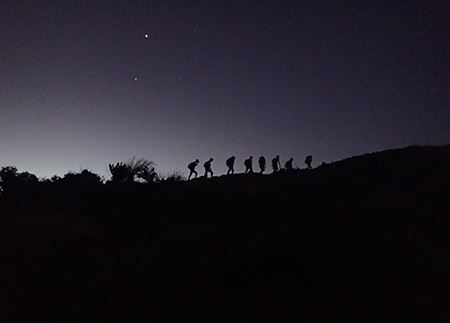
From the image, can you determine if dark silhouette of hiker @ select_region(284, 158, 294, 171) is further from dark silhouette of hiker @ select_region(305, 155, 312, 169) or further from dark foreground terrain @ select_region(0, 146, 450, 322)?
dark foreground terrain @ select_region(0, 146, 450, 322)

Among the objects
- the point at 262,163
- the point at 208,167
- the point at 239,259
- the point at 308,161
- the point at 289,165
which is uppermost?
the point at 308,161

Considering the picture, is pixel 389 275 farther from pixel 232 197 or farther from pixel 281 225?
pixel 232 197

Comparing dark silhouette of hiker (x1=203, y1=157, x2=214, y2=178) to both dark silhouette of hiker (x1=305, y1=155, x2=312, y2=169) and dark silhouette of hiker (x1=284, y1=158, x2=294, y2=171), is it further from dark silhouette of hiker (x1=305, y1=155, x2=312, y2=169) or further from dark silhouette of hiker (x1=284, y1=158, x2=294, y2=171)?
dark silhouette of hiker (x1=305, y1=155, x2=312, y2=169)

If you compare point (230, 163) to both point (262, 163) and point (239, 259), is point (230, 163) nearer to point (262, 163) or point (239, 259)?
point (262, 163)

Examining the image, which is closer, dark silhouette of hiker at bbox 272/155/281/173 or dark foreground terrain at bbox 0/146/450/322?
dark foreground terrain at bbox 0/146/450/322

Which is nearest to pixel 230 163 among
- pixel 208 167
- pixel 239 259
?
pixel 208 167

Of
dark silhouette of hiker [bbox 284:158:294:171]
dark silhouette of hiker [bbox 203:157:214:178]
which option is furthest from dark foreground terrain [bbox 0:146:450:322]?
dark silhouette of hiker [bbox 284:158:294:171]

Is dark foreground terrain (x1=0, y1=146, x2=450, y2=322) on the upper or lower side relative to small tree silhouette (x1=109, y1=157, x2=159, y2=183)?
lower

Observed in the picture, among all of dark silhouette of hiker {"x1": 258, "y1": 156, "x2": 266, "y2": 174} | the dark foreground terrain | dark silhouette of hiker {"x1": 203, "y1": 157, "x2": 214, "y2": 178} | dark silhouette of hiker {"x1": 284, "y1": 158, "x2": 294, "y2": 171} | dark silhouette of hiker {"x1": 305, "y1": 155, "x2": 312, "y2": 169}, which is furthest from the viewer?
dark silhouette of hiker {"x1": 305, "y1": 155, "x2": 312, "y2": 169}

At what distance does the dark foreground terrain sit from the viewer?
970 centimetres

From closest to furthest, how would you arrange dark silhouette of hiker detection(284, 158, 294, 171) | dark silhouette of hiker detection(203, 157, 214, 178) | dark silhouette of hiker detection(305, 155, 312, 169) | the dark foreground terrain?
the dark foreground terrain → dark silhouette of hiker detection(203, 157, 214, 178) → dark silhouette of hiker detection(284, 158, 294, 171) → dark silhouette of hiker detection(305, 155, 312, 169)

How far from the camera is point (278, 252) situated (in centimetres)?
1171

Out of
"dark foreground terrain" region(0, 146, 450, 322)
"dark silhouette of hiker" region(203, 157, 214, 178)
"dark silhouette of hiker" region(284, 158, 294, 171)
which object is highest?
"dark silhouette of hiker" region(284, 158, 294, 171)

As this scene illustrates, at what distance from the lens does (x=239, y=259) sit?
11.4 meters
